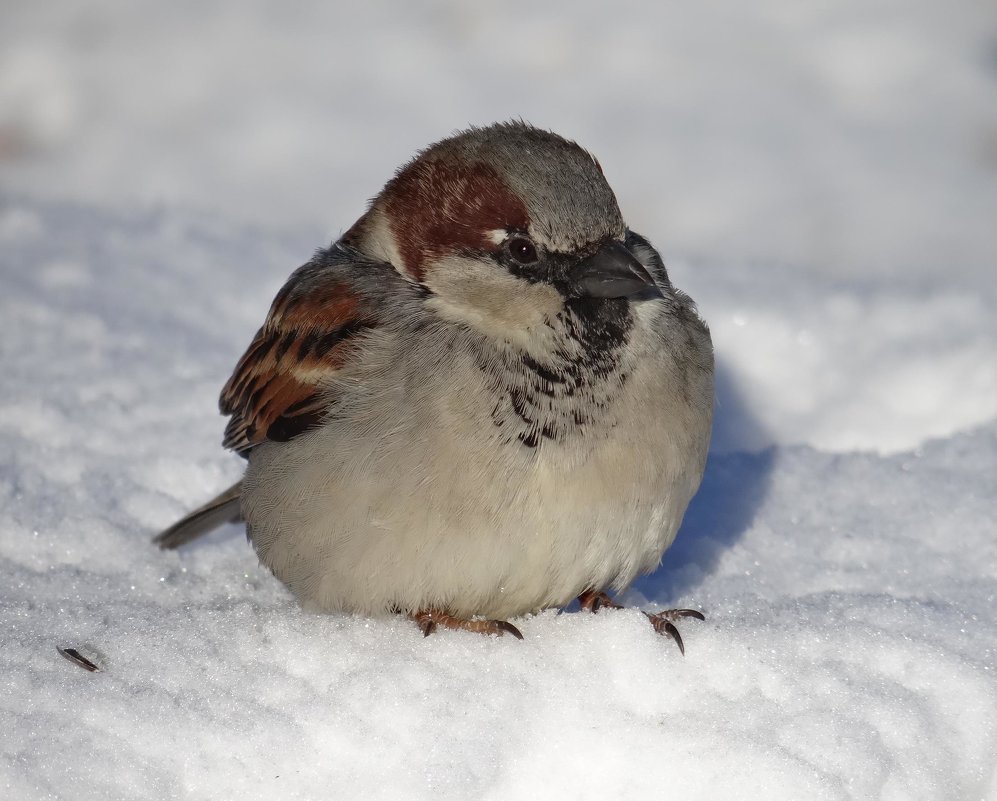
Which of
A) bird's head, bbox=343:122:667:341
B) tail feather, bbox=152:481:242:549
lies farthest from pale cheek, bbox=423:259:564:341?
tail feather, bbox=152:481:242:549

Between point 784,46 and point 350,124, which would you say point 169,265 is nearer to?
point 350,124

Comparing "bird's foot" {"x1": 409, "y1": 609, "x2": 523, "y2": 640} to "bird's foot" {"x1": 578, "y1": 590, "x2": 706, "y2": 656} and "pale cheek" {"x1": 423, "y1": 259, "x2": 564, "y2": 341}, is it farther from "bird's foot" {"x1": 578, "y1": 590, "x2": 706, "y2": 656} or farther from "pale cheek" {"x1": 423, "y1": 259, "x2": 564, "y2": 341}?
"pale cheek" {"x1": 423, "y1": 259, "x2": 564, "y2": 341}

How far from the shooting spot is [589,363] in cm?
267

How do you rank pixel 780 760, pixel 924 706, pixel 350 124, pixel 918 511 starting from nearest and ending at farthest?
pixel 780 760 < pixel 924 706 < pixel 918 511 < pixel 350 124

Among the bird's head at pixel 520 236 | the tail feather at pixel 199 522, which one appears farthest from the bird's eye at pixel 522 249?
the tail feather at pixel 199 522

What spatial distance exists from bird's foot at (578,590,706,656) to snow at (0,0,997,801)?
53 mm

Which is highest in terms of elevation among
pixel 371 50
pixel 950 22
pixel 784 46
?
pixel 950 22

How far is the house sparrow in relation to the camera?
2.59 m

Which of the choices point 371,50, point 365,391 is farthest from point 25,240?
point 365,391

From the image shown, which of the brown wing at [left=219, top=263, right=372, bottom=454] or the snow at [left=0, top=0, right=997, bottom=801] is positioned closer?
the snow at [left=0, top=0, right=997, bottom=801]

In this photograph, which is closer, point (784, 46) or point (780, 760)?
Result: point (780, 760)

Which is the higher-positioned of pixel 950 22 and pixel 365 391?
pixel 950 22

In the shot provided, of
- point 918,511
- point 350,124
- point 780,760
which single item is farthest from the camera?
point 350,124

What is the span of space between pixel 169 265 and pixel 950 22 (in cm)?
426
